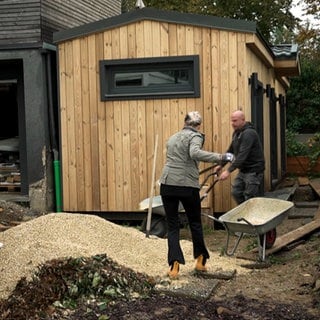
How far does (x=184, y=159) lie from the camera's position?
6910mm

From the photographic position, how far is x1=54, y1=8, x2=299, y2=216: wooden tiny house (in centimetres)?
1026

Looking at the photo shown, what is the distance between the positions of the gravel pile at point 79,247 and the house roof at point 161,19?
11.5ft

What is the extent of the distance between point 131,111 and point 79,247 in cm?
390

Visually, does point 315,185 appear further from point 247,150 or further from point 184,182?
point 184,182

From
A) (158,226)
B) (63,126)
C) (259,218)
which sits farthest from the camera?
(63,126)

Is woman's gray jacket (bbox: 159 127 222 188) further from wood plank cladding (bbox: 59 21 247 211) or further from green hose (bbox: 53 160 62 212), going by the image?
green hose (bbox: 53 160 62 212)

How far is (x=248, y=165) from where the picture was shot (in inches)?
363

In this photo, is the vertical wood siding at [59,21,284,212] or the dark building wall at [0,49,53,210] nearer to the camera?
the vertical wood siding at [59,21,284,212]

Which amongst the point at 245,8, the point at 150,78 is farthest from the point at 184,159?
the point at 245,8

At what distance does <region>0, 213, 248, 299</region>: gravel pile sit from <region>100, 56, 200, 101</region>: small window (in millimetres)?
2573

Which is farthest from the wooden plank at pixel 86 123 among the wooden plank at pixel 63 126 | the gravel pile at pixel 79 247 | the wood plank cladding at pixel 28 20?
the gravel pile at pixel 79 247

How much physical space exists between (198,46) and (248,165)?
2293 millimetres

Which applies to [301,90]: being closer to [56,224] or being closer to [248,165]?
[248,165]

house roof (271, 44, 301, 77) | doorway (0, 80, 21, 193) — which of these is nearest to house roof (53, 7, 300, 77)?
doorway (0, 80, 21, 193)
